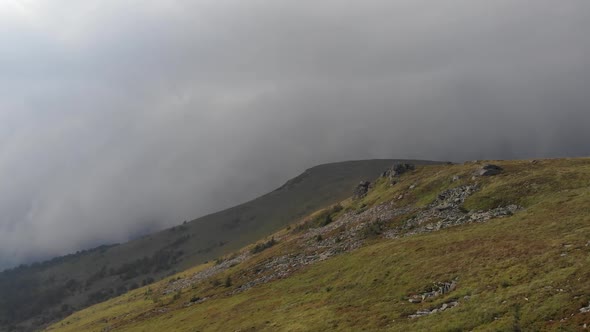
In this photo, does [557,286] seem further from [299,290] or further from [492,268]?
[299,290]

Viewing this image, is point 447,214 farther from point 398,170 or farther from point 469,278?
point 398,170

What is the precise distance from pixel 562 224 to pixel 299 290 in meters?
41.9

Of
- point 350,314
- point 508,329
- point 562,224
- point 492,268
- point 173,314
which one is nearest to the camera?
point 508,329

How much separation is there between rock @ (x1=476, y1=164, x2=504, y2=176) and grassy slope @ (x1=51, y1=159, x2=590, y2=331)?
2403mm

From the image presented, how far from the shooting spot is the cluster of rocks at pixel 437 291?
149 ft

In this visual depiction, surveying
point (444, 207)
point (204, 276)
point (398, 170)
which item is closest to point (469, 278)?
point (444, 207)

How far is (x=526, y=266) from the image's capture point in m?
42.4

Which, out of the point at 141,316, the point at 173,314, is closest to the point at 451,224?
the point at 173,314

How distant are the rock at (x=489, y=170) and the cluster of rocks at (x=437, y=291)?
5544 centimetres

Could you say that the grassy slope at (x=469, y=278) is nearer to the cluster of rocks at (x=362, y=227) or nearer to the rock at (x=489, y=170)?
the rock at (x=489, y=170)

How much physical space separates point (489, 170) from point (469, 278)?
57.4m

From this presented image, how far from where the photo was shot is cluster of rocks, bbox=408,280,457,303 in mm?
45438

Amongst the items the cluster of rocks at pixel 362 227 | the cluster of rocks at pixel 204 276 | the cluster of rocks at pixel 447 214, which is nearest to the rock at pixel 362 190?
the cluster of rocks at pixel 362 227

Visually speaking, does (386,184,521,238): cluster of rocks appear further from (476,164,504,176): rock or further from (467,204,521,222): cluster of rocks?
(476,164,504,176): rock
